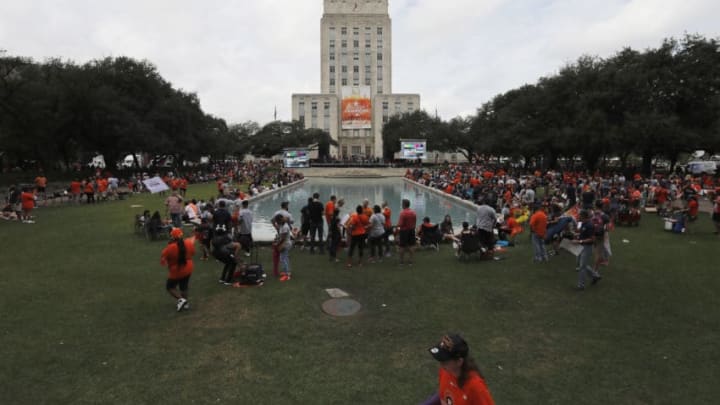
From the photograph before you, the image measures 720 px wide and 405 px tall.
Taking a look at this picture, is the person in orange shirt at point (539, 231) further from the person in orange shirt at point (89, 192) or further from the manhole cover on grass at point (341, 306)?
the person in orange shirt at point (89, 192)

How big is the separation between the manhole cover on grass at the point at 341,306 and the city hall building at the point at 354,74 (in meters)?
85.8

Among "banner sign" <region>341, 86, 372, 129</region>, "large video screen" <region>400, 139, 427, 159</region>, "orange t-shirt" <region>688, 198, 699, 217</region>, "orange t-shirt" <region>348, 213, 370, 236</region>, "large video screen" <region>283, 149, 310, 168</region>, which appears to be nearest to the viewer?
"orange t-shirt" <region>348, 213, 370, 236</region>

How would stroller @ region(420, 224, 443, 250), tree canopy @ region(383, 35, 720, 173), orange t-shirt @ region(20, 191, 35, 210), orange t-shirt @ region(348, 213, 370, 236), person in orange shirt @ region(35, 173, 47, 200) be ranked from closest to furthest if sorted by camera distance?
orange t-shirt @ region(348, 213, 370, 236), stroller @ region(420, 224, 443, 250), orange t-shirt @ region(20, 191, 35, 210), person in orange shirt @ region(35, 173, 47, 200), tree canopy @ region(383, 35, 720, 173)

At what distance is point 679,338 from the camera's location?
5.83 metres

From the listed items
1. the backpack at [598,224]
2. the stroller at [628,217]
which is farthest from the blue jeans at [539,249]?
the stroller at [628,217]

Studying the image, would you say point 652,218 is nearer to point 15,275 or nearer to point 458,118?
point 15,275

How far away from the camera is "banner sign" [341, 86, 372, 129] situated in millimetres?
87500

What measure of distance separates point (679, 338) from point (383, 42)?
102 m

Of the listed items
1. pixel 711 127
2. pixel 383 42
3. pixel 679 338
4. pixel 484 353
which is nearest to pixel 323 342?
pixel 484 353

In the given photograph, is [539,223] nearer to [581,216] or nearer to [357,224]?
[581,216]

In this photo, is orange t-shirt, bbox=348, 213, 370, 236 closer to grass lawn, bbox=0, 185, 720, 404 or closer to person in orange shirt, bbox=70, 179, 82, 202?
grass lawn, bbox=0, 185, 720, 404

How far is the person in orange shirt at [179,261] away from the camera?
6.47 metres

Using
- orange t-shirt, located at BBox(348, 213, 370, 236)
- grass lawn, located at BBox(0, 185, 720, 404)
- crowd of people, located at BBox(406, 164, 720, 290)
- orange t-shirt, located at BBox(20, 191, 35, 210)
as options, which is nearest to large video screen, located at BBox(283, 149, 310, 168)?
crowd of people, located at BBox(406, 164, 720, 290)

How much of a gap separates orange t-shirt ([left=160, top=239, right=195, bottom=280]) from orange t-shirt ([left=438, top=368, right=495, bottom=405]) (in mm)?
5137
